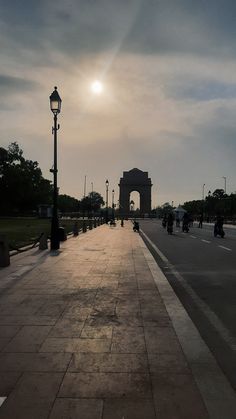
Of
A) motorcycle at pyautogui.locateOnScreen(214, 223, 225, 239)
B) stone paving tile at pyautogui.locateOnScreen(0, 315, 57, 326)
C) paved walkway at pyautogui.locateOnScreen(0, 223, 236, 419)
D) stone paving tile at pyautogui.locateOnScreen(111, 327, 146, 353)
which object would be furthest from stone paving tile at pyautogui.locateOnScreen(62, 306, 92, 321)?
motorcycle at pyautogui.locateOnScreen(214, 223, 225, 239)

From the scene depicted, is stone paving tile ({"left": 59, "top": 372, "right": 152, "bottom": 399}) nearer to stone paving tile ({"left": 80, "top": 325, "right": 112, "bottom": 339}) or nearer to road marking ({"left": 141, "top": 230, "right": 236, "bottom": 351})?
stone paving tile ({"left": 80, "top": 325, "right": 112, "bottom": 339})

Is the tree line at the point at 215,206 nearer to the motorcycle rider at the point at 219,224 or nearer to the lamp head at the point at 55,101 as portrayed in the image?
the motorcycle rider at the point at 219,224

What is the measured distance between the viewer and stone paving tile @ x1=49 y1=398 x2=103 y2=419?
408 centimetres

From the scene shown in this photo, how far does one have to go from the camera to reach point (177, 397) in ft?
14.8

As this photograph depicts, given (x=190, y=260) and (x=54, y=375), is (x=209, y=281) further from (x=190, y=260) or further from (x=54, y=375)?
(x=54, y=375)

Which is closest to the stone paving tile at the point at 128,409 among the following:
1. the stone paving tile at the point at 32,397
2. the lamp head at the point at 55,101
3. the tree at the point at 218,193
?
the stone paving tile at the point at 32,397

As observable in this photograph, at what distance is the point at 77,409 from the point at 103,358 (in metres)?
1.42

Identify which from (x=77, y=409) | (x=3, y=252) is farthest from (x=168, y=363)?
(x=3, y=252)

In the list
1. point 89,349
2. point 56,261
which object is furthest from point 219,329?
point 56,261

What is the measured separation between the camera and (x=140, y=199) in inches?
6294

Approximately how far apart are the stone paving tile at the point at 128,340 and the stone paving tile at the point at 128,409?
1508 mm

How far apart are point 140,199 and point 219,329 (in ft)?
501

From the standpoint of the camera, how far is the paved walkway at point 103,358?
14.1 feet

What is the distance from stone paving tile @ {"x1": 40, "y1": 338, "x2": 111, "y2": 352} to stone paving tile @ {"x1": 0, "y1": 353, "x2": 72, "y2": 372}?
0.74ft
